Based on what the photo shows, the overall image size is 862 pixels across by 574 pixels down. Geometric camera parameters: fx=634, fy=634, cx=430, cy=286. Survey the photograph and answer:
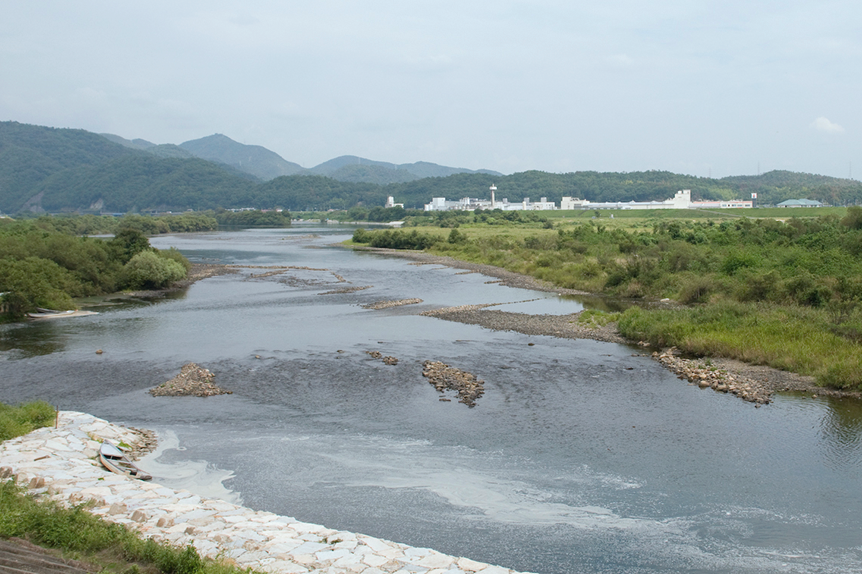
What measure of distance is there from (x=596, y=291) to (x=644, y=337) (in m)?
15.7

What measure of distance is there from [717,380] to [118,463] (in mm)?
17666

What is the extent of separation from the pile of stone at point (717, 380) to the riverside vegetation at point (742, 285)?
185cm

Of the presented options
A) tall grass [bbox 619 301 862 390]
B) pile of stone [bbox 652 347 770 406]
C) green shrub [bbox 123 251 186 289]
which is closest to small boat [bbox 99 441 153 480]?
pile of stone [bbox 652 347 770 406]

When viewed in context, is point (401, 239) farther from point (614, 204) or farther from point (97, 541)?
point (97, 541)

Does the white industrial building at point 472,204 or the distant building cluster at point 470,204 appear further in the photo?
the distant building cluster at point 470,204

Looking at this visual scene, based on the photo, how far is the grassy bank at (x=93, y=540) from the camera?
860 cm

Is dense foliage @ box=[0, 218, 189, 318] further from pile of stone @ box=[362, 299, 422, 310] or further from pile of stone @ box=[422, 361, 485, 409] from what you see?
pile of stone @ box=[422, 361, 485, 409]

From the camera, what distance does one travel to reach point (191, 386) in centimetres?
2075

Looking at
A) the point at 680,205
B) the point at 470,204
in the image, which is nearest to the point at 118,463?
the point at 680,205

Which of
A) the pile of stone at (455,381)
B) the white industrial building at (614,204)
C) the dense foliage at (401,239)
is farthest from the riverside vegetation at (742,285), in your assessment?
the white industrial building at (614,204)

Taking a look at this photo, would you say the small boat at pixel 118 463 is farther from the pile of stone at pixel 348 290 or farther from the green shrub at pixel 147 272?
the green shrub at pixel 147 272

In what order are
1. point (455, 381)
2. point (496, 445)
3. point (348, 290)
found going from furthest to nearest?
point (348, 290)
point (455, 381)
point (496, 445)

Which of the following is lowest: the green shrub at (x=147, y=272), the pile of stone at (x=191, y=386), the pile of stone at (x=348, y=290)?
the pile of stone at (x=191, y=386)

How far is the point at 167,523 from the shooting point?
1059 centimetres
